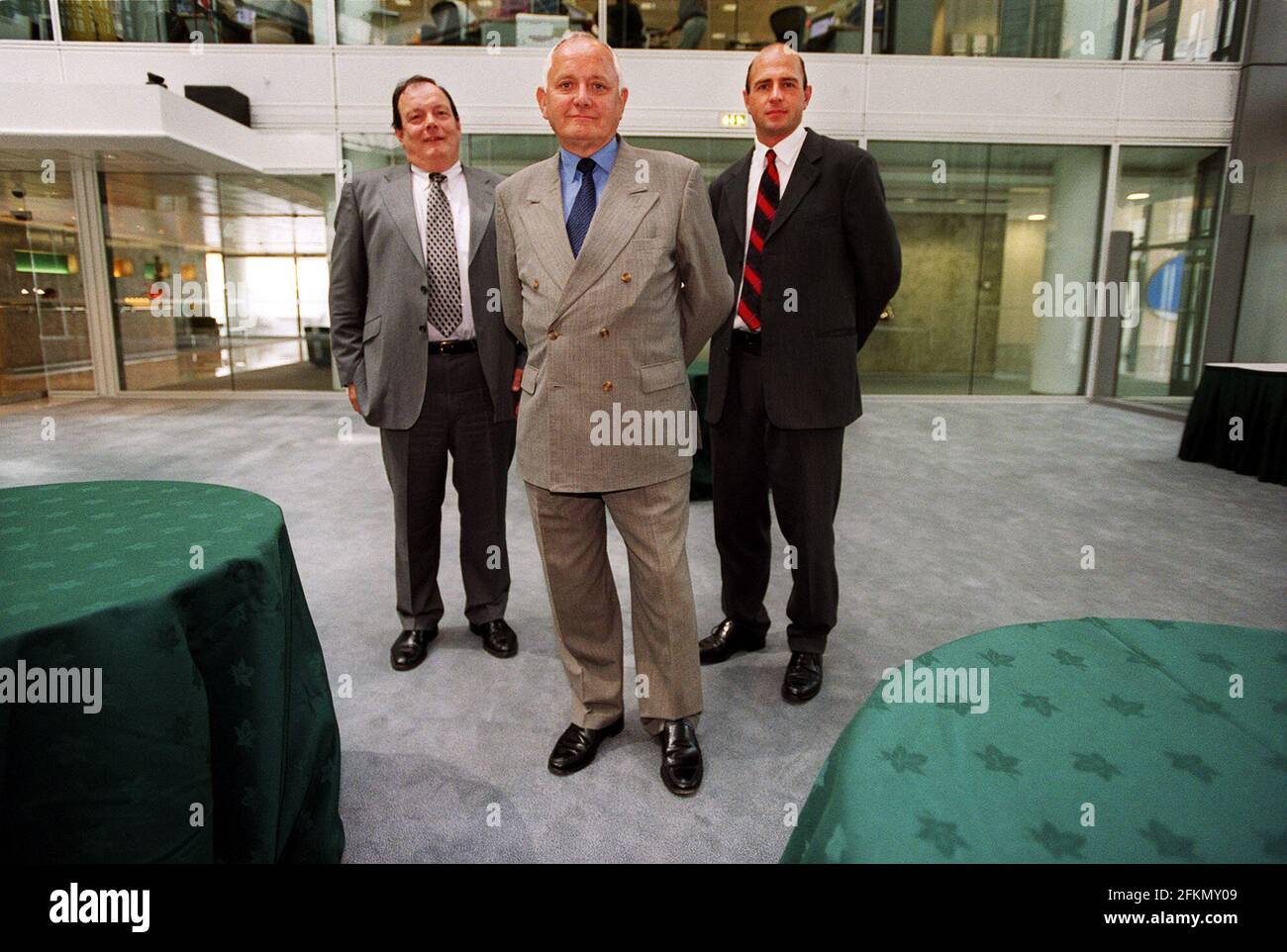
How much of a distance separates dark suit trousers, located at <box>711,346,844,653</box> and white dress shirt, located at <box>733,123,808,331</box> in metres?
0.27

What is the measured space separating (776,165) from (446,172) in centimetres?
119

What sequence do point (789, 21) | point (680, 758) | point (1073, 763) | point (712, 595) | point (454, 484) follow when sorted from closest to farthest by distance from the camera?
point (1073, 763)
point (680, 758)
point (454, 484)
point (712, 595)
point (789, 21)

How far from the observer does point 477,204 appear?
2.84 metres

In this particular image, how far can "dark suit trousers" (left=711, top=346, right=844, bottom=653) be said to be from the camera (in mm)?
2562

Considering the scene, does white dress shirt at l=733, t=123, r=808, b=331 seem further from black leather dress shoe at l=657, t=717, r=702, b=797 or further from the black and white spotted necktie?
black leather dress shoe at l=657, t=717, r=702, b=797

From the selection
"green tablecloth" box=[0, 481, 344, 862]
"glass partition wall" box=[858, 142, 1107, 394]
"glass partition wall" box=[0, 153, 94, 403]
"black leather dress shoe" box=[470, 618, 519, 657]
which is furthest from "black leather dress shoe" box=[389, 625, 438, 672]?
"glass partition wall" box=[0, 153, 94, 403]

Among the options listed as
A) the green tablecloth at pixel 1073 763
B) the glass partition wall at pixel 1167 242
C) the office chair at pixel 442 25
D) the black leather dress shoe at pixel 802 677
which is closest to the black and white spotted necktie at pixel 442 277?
the black leather dress shoe at pixel 802 677

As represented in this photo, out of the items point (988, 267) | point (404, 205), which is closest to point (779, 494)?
point (404, 205)

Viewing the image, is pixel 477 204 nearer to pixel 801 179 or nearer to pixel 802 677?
pixel 801 179

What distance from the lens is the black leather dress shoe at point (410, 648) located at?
283 cm

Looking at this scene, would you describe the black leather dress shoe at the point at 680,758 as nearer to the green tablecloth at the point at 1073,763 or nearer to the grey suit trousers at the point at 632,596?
the grey suit trousers at the point at 632,596

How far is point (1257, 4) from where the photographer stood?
9.79m

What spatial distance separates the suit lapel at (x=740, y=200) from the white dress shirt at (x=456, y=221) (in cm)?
94
